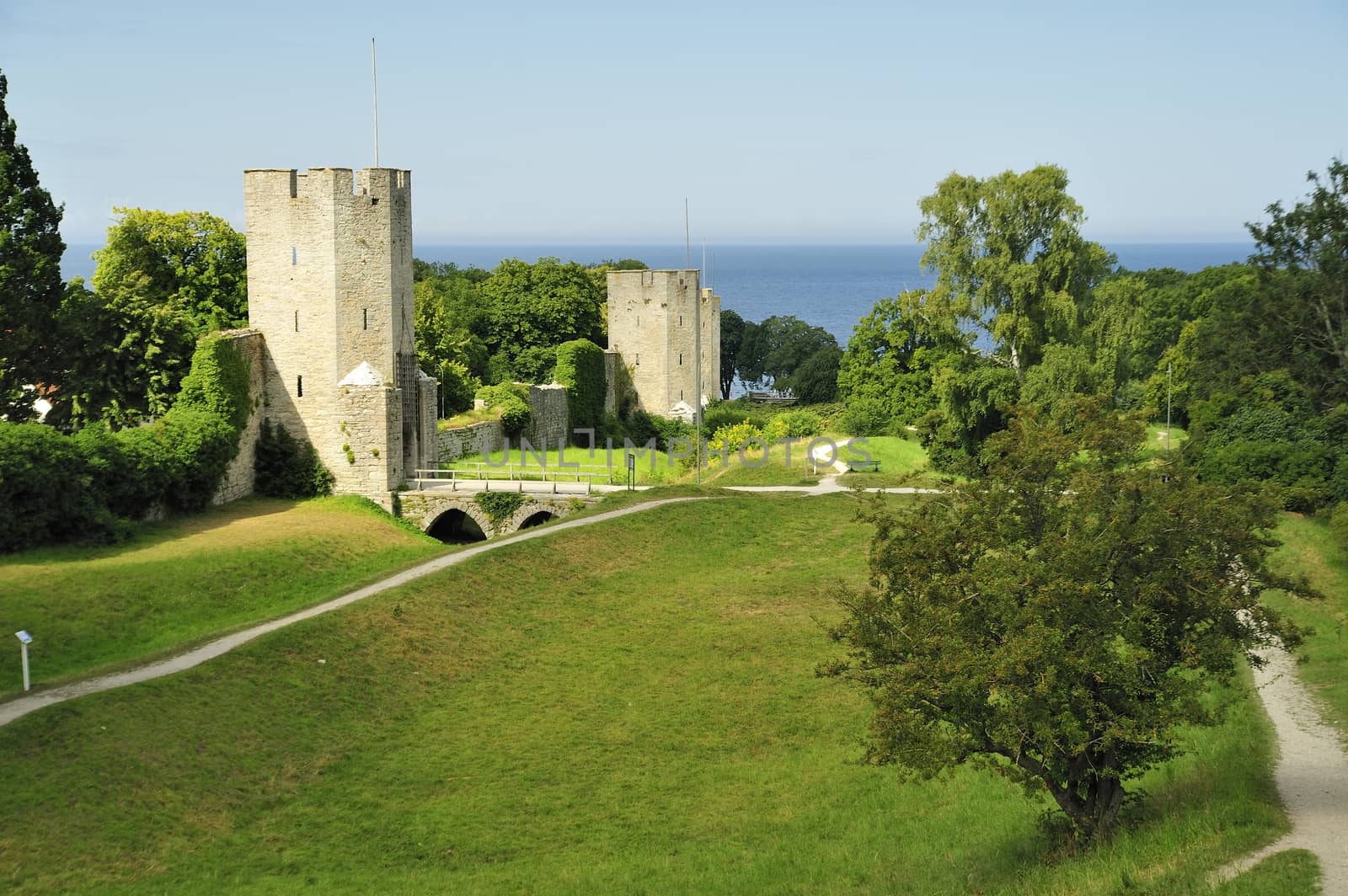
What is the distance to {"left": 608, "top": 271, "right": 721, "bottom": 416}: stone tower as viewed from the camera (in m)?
57.5

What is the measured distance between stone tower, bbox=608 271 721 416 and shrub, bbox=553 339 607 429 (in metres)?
3.02

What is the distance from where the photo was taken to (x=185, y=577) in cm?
2719

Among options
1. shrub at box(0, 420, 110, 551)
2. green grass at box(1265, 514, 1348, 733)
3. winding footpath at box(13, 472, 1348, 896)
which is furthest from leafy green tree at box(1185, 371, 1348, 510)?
shrub at box(0, 420, 110, 551)

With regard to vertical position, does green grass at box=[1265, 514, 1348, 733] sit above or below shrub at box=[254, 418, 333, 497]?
below

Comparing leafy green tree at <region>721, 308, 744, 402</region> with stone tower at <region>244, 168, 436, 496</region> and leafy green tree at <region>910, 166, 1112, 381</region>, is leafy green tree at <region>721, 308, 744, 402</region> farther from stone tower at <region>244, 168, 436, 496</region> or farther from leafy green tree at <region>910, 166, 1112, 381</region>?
stone tower at <region>244, 168, 436, 496</region>

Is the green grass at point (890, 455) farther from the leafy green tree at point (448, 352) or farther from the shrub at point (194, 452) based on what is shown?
the shrub at point (194, 452)

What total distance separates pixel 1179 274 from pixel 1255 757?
7951cm

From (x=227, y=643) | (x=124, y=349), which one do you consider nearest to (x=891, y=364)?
(x=124, y=349)

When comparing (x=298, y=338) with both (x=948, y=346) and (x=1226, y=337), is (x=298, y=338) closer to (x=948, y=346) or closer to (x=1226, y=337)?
(x=948, y=346)

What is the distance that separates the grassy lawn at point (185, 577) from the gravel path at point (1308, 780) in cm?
1703

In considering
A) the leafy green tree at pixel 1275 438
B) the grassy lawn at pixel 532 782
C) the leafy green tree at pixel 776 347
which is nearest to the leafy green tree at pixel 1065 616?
the grassy lawn at pixel 532 782

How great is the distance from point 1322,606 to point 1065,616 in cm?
1437

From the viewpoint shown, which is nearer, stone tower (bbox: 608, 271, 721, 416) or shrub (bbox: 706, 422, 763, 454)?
shrub (bbox: 706, 422, 763, 454)

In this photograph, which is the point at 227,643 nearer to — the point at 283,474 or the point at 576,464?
the point at 283,474
